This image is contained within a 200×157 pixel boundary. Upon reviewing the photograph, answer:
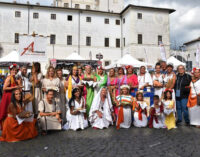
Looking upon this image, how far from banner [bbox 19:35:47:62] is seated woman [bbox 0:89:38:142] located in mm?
1520

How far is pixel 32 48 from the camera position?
21.2ft

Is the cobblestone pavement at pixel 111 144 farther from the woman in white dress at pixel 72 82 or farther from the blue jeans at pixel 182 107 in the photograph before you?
the woman in white dress at pixel 72 82

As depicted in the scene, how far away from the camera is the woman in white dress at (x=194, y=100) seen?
21.2 ft

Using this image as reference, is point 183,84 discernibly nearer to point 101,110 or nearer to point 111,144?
point 101,110

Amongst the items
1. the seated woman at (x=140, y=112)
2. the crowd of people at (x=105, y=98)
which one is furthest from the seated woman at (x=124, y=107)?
the seated woman at (x=140, y=112)

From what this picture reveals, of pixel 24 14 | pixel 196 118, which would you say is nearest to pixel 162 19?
pixel 24 14

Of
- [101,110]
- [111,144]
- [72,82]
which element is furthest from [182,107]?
[72,82]

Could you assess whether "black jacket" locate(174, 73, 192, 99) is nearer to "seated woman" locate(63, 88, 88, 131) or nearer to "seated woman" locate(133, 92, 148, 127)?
"seated woman" locate(133, 92, 148, 127)

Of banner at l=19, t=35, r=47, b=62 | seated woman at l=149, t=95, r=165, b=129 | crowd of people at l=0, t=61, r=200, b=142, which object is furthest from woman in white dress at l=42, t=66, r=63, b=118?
seated woman at l=149, t=95, r=165, b=129

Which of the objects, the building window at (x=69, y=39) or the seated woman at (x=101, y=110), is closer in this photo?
the seated woman at (x=101, y=110)

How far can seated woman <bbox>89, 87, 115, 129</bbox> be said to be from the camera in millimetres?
6441

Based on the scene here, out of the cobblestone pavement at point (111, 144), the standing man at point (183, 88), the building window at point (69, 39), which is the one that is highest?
the building window at point (69, 39)

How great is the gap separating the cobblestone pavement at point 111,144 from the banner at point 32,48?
244cm

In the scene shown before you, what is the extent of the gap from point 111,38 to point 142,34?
Answer: 205 inches
